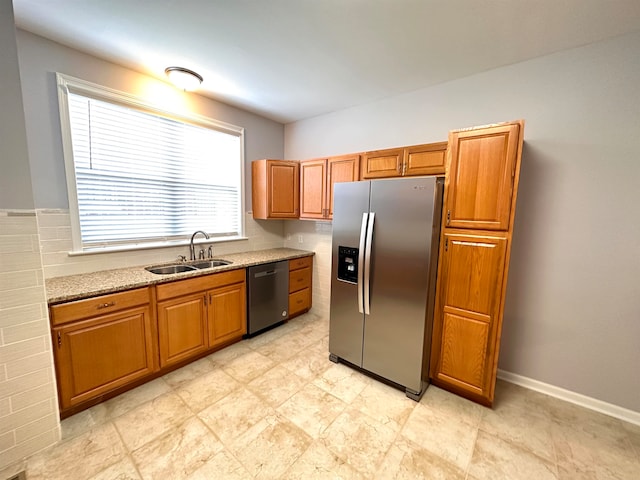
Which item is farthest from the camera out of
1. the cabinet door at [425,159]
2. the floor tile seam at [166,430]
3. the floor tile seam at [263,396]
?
the cabinet door at [425,159]

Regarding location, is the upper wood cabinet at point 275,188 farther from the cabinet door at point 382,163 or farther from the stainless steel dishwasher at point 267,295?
the cabinet door at point 382,163

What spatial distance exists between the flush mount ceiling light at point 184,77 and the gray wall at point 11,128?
3.37ft

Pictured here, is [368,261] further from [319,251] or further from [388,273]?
[319,251]

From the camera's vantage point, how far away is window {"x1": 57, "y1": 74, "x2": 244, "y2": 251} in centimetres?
214

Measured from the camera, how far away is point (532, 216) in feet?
7.07

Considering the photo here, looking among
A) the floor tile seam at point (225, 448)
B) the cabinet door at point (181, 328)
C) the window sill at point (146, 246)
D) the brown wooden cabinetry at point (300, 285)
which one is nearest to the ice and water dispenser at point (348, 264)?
the brown wooden cabinetry at point (300, 285)

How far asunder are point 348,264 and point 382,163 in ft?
3.68

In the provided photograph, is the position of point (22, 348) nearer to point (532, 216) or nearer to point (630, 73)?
point (532, 216)

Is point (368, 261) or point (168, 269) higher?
point (368, 261)

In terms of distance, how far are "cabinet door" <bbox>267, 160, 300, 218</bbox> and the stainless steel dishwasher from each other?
27.8 inches

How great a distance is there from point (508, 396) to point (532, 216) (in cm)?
155

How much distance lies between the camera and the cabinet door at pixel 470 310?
73.6 inches

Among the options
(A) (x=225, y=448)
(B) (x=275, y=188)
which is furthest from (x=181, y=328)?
(B) (x=275, y=188)

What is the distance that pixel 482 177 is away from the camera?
1854 mm
